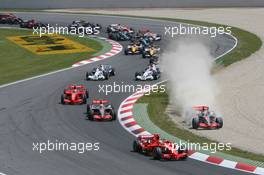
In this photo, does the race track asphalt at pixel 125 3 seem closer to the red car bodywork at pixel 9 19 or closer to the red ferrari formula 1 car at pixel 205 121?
the red car bodywork at pixel 9 19

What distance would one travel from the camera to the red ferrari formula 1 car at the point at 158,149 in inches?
982

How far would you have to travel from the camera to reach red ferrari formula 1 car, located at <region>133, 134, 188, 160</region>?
81.8 feet

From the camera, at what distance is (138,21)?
7681 cm

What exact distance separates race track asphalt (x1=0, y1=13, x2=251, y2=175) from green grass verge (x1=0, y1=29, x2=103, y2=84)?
2.42 meters

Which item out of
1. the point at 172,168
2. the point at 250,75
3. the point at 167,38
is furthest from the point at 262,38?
the point at 172,168

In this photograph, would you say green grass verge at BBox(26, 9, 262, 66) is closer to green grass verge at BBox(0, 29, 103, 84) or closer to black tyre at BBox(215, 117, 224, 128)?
green grass verge at BBox(0, 29, 103, 84)

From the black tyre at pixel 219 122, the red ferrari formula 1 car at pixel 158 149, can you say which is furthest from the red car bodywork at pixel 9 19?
the red ferrari formula 1 car at pixel 158 149

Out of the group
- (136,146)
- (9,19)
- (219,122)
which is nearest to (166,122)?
(219,122)

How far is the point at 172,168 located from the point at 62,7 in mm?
69841

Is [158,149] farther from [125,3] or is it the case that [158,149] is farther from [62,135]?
[125,3]

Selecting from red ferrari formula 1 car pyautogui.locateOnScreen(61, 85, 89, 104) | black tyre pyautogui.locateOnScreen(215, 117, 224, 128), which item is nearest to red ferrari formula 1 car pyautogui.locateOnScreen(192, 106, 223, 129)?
black tyre pyautogui.locateOnScreen(215, 117, 224, 128)

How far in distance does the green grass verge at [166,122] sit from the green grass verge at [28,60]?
465 inches

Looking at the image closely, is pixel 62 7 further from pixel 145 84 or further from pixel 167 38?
pixel 145 84

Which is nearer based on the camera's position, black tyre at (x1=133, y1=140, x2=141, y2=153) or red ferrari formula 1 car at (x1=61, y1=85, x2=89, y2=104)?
black tyre at (x1=133, y1=140, x2=141, y2=153)
